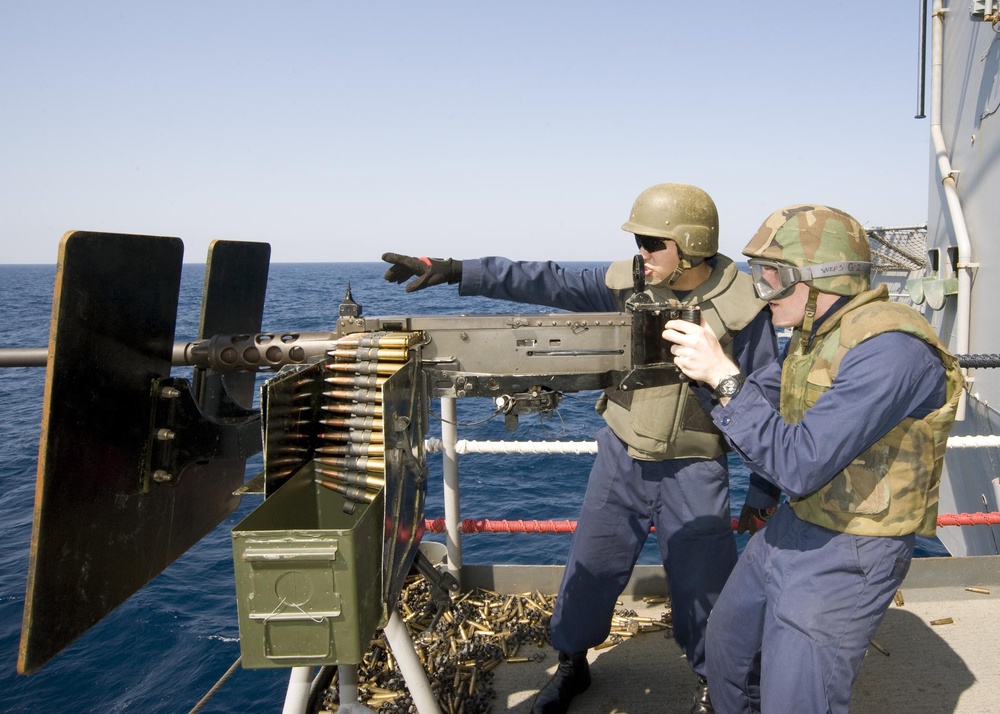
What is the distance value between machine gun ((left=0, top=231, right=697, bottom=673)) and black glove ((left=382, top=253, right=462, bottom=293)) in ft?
2.27

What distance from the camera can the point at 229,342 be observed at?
3525 millimetres

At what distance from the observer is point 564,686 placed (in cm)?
413

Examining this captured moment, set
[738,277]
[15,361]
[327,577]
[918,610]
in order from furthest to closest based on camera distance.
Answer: [918,610], [738,277], [15,361], [327,577]

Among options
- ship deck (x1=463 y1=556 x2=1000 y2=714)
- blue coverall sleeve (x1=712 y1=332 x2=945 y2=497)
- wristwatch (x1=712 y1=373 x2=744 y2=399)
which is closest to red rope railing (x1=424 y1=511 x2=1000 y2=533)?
ship deck (x1=463 y1=556 x2=1000 y2=714)

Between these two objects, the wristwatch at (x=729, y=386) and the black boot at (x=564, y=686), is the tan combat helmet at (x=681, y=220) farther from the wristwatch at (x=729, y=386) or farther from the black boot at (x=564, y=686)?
the black boot at (x=564, y=686)

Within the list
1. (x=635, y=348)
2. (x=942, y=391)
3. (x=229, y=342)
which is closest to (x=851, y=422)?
(x=942, y=391)

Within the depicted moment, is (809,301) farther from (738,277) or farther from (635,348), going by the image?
(738,277)

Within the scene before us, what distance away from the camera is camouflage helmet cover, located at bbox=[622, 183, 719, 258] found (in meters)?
3.96

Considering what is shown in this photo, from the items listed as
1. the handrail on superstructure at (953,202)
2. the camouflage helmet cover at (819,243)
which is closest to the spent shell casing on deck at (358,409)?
the camouflage helmet cover at (819,243)

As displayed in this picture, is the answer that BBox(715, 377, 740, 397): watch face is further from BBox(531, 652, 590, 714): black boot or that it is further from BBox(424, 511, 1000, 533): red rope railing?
BBox(424, 511, 1000, 533): red rope railing

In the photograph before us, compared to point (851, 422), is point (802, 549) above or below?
below

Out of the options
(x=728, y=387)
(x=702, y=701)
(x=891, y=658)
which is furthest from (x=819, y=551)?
(x=891, y=658)

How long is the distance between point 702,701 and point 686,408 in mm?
1638

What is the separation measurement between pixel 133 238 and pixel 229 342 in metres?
0.73
